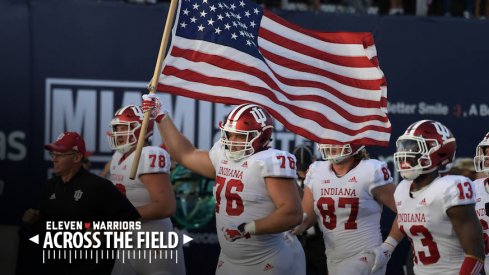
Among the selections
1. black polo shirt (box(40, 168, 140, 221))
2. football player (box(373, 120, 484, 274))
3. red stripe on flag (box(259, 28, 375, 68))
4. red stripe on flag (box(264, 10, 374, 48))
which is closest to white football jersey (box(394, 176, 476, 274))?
football player (box(373, 120, 484, 274))

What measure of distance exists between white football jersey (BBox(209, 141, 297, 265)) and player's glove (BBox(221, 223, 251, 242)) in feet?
0.27

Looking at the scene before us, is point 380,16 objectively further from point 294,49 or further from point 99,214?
point 99,214

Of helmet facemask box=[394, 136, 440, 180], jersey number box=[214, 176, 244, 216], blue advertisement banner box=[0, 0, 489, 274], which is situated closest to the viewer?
helmet facemask box=[394, 136, 440, 180]

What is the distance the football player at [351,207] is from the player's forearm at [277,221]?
1684mm

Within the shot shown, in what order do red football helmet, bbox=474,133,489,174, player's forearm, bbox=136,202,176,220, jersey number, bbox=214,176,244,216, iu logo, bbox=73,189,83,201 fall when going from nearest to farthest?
jersey number, bbox=214,176,244,216 < iu logo, bbox=73,189,83,201 < red football helmet, bbox=474,133,489,174 < player's forearm, bbox=136,202,176,220

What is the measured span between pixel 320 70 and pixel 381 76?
0.42m

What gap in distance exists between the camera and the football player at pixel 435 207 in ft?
22.0

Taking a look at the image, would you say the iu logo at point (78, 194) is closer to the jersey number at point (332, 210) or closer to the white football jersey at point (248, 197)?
the white football jersey at point (248, 197)

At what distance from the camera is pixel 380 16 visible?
39.3ft

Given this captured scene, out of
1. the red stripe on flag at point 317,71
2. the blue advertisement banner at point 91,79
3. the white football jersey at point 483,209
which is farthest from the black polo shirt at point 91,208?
the blue advertisement banner at point 91,79

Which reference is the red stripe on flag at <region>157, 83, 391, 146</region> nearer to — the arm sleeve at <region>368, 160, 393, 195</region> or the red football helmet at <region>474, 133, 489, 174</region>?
the red football helmet at <region>474, 133, 489, 174</region>

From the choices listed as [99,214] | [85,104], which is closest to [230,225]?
[99,214]

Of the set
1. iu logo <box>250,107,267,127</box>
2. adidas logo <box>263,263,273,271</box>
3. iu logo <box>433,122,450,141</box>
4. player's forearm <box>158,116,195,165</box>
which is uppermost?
iu logo <box>250,107,267,127</box>

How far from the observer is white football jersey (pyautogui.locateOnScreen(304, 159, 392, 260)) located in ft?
28.3
